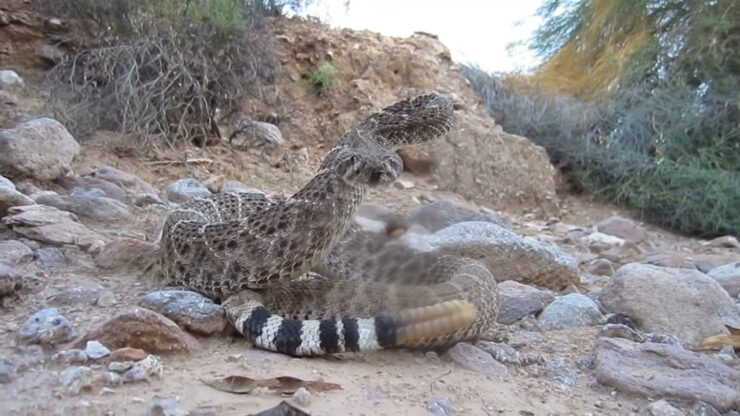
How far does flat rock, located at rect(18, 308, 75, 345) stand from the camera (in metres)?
2.64

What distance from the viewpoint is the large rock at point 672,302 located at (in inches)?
144

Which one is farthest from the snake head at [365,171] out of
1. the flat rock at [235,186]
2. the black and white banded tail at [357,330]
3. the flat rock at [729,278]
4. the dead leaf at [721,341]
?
the flat rock at [235,186]

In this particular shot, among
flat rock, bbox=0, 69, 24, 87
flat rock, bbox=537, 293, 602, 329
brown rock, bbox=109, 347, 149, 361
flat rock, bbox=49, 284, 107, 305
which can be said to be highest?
flat rock, bbox=0, 69, 24, 87

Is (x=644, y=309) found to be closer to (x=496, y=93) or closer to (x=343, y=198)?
(x=343, y=198)

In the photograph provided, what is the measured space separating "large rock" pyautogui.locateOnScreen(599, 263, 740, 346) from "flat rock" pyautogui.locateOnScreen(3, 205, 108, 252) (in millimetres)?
2501

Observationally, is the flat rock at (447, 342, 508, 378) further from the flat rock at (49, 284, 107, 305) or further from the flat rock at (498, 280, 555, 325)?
the flat rock at (49, 284, 107, 305)

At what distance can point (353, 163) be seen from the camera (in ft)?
10.7

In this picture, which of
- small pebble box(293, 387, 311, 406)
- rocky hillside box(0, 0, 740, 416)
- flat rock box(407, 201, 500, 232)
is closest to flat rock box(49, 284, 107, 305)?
rocky hillside box(0, 0, 740, 416)

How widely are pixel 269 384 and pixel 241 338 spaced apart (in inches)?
20.3

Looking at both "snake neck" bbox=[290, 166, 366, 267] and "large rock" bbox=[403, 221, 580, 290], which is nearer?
"snake neck" bbox=[290, 166, 366, 267]

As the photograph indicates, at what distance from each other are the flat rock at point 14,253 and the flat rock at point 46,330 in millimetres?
747

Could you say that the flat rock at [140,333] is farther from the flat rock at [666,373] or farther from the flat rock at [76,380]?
the flat rock at [666,373]

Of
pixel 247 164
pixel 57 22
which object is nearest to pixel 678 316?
pixel 247 164

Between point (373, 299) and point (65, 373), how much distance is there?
1208mm
